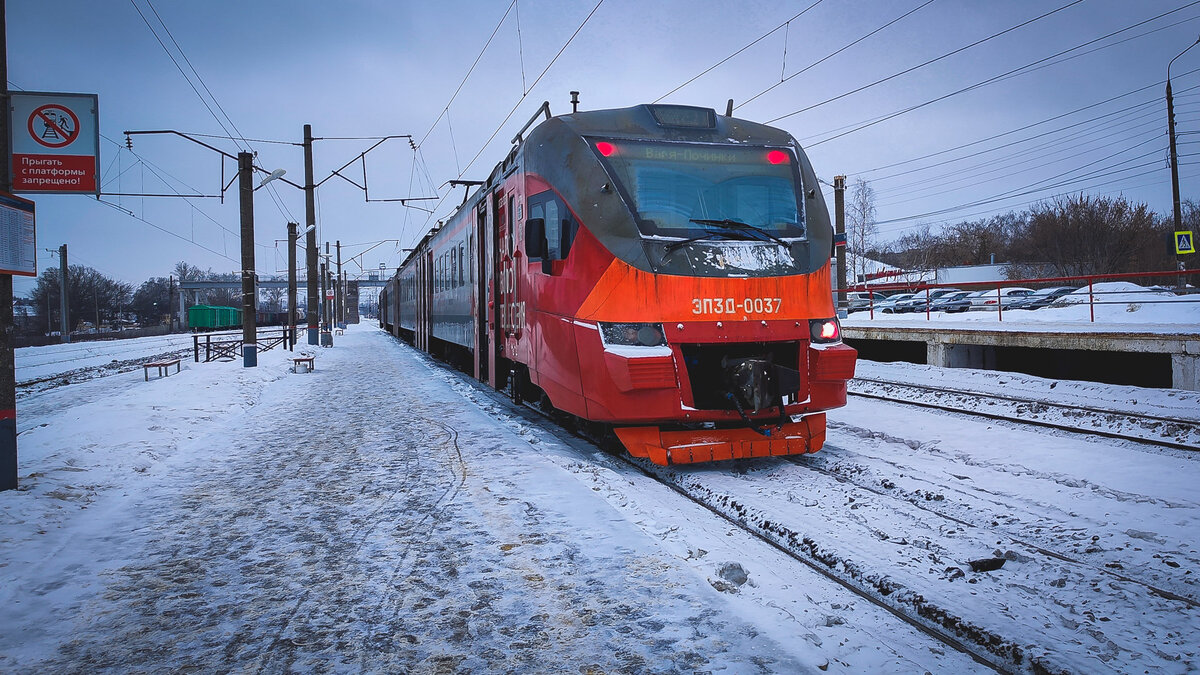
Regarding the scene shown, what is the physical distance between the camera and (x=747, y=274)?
583cm

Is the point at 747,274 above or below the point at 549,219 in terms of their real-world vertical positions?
below

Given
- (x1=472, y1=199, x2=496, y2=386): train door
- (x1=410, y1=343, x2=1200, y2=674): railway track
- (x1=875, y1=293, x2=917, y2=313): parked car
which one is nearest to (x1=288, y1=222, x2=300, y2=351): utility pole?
(x1=472, y1=199, x2=496, y2=386): train door

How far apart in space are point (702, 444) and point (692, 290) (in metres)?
1.29

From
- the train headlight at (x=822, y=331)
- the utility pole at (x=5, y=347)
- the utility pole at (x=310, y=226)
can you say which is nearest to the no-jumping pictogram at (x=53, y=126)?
the utility pole at (x=5, y=347)

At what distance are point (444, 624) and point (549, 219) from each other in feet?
14.3

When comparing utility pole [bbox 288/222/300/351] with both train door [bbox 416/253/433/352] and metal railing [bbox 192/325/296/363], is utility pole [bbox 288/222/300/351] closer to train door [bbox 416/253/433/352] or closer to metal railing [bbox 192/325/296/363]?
metal railing [bbox 192/325/296/363]

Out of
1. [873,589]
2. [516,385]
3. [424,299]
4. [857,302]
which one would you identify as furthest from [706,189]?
[857,302]

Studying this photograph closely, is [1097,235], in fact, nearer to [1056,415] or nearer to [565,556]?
[1056,415]

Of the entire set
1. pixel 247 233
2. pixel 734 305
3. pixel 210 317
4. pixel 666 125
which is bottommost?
pixel 734 305

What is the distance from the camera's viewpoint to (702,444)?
225 inches

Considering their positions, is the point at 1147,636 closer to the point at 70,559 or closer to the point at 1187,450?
the point at 1187,450

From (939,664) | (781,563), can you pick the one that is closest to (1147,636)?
(939,664)

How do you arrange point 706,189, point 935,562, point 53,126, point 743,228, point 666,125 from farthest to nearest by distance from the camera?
point 666,125, point 706,189, point 743,228, point 53,126, point 935,562

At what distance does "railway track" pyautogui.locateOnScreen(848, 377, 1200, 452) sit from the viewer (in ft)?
23.0
